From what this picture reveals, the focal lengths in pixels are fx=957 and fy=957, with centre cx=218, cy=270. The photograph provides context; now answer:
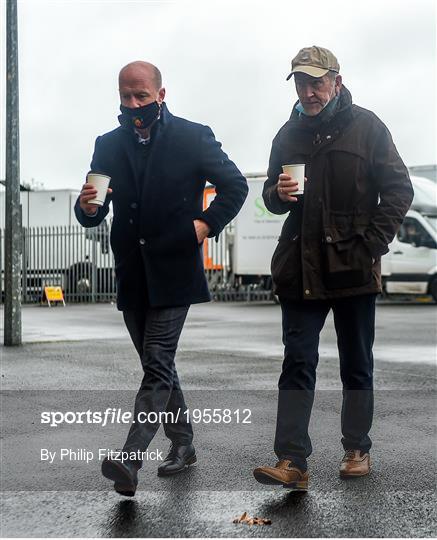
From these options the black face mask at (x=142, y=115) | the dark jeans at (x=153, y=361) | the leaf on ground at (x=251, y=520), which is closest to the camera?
the leaf on ground at (x=251, y=520)

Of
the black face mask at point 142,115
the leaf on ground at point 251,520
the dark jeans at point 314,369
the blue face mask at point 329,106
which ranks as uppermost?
the blue face mask at point 329,106

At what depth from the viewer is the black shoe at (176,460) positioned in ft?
16.1

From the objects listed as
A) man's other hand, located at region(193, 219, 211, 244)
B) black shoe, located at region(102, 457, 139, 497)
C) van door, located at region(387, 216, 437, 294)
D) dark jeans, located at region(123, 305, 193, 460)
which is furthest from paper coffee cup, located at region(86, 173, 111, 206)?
van door, located at region(387, 216, 437, 294)

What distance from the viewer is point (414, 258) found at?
2312cm

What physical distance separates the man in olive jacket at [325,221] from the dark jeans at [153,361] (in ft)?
1.82

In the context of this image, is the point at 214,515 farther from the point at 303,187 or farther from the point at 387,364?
the point at 387,364

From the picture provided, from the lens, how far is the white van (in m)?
23.0

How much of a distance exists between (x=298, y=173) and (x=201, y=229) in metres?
0.54

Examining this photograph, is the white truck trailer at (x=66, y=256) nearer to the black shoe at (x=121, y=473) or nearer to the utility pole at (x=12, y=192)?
the utility pole at (x=12, y=192)

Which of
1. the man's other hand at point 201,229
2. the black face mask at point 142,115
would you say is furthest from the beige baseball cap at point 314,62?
the man's other hand at point 201,229

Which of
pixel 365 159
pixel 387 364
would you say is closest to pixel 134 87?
pixel 365 159

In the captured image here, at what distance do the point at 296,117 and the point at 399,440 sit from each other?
2.24 metres

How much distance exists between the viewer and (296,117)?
4.84 m

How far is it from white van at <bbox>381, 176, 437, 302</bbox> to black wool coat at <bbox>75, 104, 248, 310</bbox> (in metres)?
18.5
